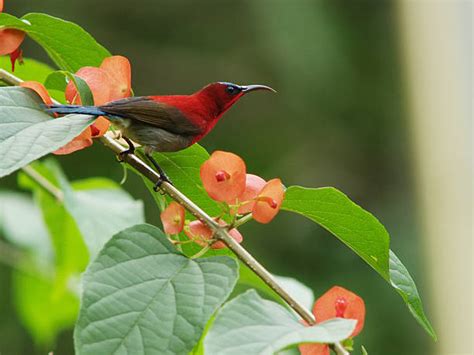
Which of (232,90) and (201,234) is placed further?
(232,90)

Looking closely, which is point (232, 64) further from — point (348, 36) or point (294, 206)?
point (294, 206)

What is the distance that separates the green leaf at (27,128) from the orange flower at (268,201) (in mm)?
150

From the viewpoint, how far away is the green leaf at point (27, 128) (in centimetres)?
57

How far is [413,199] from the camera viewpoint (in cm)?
525

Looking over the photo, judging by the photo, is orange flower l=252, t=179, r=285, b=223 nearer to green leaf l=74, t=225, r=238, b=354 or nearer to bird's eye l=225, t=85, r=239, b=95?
green leaf l=74, t=225, r=238, b=354

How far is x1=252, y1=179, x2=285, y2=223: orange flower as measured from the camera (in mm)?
676

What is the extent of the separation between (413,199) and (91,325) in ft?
16.0

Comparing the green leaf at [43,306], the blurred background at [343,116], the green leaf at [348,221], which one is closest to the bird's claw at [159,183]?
the green leaf at [348,221]

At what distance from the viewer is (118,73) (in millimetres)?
756

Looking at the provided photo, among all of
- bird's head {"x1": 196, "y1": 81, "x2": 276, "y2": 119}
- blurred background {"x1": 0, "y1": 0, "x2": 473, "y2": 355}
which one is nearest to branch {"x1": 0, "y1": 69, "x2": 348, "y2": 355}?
bird's head {"x1": 196, "y1": 81, "x2": 276, "y2": 119}

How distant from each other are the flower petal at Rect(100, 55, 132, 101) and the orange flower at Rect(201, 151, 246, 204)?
0.43 ft

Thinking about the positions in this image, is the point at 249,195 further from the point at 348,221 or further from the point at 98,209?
the point at 98,209

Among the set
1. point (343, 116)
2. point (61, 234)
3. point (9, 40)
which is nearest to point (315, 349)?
point (9, 40)

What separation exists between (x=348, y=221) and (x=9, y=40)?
34 cm
